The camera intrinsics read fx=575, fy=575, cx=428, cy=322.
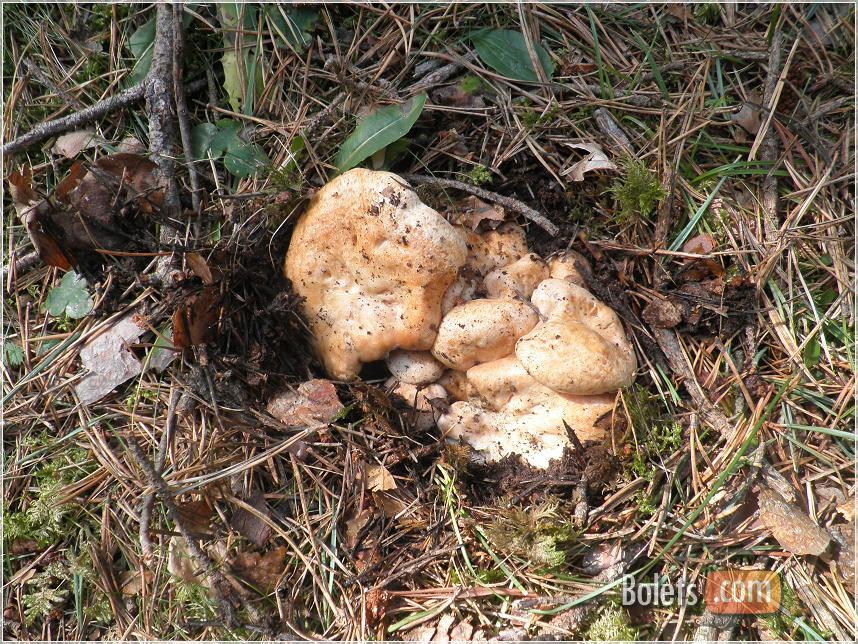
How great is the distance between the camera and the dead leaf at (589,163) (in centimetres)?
290

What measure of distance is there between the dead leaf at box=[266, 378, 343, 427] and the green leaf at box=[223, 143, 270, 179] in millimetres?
1147

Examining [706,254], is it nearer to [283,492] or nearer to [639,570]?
[639,570]

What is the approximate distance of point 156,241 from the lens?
2.82m

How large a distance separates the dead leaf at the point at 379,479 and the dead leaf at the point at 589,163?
175cm

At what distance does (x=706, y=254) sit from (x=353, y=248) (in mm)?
1742

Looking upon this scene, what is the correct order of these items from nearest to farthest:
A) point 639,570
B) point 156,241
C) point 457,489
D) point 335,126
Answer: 1. point 639,570
2. point 457,489
3. point 156,241
4. point 335,126

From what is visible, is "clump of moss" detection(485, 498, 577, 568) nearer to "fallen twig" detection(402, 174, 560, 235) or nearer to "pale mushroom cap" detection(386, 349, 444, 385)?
"pale mushroom cap" detection(386, 349, 444, 385)

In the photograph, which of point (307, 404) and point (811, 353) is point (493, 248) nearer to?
point (307, 404)

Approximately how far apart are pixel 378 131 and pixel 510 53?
2.80 feet

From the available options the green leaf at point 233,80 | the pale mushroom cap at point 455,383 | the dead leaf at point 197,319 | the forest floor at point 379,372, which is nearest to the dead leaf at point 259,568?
the forest floor at point 379,372

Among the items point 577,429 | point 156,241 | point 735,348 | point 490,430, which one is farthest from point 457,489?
point 156,241

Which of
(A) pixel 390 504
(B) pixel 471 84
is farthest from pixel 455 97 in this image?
(A) pixel 390 504

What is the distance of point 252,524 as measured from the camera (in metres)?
2.66

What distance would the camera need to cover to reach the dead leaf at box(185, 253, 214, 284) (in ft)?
8.64
